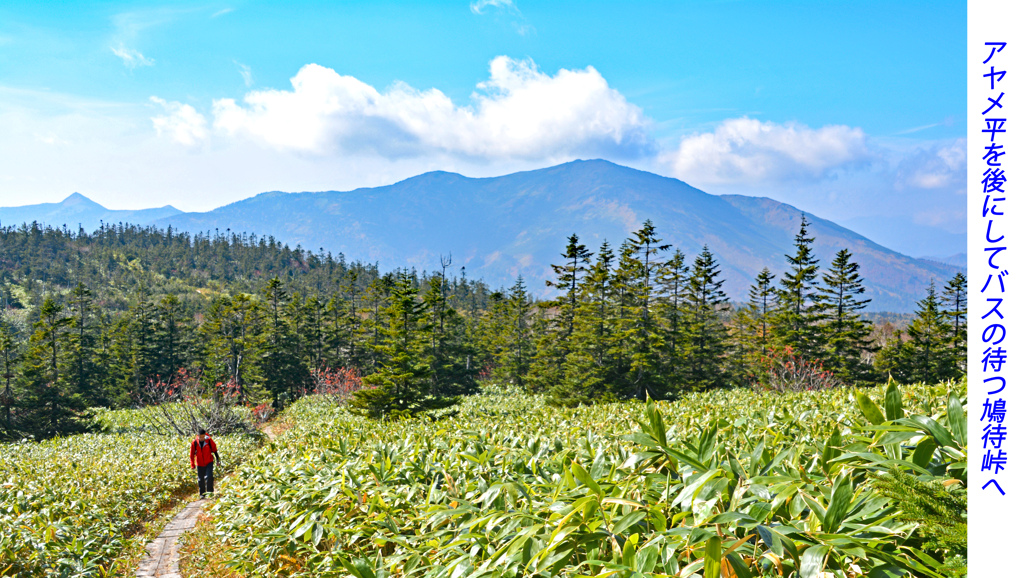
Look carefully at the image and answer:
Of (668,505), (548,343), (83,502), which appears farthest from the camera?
(548,343)

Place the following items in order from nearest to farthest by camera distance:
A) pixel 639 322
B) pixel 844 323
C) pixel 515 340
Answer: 1. pixel 639 322
2. pixel 844 323
3. pixel 515 340

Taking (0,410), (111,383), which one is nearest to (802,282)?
(0,410)

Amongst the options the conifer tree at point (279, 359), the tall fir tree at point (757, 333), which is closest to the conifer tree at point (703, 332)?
the tall fir tree at point (757, 333)

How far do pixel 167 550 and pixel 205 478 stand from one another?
3.72m

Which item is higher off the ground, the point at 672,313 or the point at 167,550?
the point at 672,313

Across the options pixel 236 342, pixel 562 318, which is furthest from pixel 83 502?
pixel 236 342

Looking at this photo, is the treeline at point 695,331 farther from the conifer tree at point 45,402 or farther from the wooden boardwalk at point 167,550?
the conifer tree at point 45,402

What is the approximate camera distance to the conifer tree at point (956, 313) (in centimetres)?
3466

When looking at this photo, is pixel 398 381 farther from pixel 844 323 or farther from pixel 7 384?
pixel 7 384

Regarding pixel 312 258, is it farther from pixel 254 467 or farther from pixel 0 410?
pixel 254 467

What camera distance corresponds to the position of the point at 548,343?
3694 cm

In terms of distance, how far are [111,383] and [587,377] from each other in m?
41.5

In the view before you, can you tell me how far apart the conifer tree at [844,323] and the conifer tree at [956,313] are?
180 inches

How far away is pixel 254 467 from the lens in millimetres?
6992
